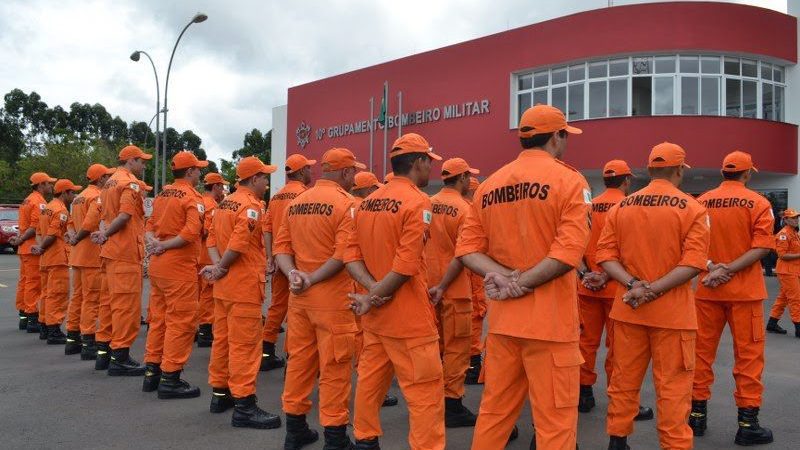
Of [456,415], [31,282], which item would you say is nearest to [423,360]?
[456,415]

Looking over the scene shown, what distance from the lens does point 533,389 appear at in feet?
10.5

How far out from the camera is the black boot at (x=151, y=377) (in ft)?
20.4

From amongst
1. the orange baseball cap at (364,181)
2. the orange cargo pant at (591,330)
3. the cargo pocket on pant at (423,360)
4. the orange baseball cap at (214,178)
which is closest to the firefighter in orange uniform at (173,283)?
the orange baseball cap at (364,181)

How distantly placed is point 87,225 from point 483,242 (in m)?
6.05

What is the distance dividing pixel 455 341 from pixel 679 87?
60.9 feet

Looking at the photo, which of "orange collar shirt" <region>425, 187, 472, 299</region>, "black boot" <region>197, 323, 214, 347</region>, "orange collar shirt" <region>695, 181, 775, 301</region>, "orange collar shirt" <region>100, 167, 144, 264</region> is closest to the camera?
"orange collar shirt" <region>695, 181, 775, 301</region>

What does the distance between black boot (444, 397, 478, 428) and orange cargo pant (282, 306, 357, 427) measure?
1.14m

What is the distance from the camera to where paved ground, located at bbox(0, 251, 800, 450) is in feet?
15.9

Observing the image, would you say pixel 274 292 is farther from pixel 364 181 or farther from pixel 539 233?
pixel 539 233

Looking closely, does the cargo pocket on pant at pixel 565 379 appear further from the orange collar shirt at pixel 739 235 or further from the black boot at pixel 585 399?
the black boot at pixel 585 399

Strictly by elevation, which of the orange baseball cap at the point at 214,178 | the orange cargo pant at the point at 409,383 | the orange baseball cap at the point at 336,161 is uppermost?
the orange baseball cap at the point at 214,178

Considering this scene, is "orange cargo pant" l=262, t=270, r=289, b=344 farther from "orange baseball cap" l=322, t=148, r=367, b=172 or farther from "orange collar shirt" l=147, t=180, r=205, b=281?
"orange baseball cap" l=322, t=148, r=367, b=172

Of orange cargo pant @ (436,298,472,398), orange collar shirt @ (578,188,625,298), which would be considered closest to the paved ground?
orange cargo pant @ (436,298,472,398)

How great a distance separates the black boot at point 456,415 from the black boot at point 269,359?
278 cm
